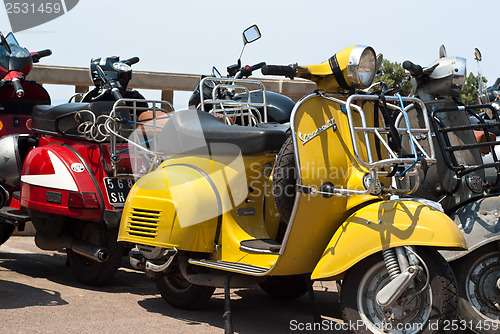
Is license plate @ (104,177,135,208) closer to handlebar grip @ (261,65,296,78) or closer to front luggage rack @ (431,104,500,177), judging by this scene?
handlebar grip @ (261,65,296,78)

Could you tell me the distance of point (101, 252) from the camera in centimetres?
545

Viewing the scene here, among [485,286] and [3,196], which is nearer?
[485,286]

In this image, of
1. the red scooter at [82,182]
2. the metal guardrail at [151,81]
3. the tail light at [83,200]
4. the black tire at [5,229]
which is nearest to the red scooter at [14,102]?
the black tire at [5,229]

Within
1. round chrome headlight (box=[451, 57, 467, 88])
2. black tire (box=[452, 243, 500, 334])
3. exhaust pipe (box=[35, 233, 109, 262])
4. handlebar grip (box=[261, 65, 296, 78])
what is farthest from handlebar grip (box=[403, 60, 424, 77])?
exhaust pipe (box=[35, 233, 109, 262])

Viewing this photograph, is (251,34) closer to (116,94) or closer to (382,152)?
(116,94)

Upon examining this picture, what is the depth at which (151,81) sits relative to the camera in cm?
867

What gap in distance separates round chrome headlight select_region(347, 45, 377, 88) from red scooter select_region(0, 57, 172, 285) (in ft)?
6.91

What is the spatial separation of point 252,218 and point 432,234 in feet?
4.72

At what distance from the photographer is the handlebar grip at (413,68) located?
499 cm

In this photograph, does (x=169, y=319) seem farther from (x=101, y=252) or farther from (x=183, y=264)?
(x=101, y=252)

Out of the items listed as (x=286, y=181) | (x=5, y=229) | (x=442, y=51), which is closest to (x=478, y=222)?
(x=286, y=181)

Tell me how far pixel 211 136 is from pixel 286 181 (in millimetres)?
699

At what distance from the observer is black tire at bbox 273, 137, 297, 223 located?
4145mm

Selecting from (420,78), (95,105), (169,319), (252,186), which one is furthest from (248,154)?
(95,105)
